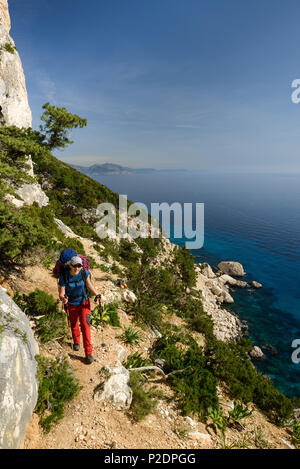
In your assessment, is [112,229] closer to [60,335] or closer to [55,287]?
[55,287]

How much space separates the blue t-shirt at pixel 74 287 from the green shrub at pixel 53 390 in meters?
1.34

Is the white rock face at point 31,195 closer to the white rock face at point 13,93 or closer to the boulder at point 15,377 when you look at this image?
the white rock face at point 13,93

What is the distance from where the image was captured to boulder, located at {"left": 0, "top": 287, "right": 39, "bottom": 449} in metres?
2.98

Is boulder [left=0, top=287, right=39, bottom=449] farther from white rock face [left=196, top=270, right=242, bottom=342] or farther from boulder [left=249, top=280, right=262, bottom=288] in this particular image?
boulder [left=249, top=280, right=262, bottom=288]

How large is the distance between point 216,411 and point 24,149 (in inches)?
452

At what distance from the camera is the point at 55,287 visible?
28.0ft

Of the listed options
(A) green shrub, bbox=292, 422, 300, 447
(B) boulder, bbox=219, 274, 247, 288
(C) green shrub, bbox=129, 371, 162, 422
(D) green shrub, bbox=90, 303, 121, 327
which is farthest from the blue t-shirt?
(B) boulder, bbox=219, 274, 247, 288

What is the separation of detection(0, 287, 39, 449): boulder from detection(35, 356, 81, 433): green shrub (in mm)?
266

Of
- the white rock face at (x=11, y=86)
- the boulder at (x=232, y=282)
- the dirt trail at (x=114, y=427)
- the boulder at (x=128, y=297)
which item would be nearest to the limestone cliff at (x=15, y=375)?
the dirt trail at (x=114, y=427)

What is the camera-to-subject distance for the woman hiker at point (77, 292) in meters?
4.83

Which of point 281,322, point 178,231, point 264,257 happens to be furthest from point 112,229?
point 178,231

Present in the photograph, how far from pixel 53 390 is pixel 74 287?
2066 mm

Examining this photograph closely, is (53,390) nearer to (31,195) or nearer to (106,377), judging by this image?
(106,377)

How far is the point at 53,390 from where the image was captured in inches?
164
